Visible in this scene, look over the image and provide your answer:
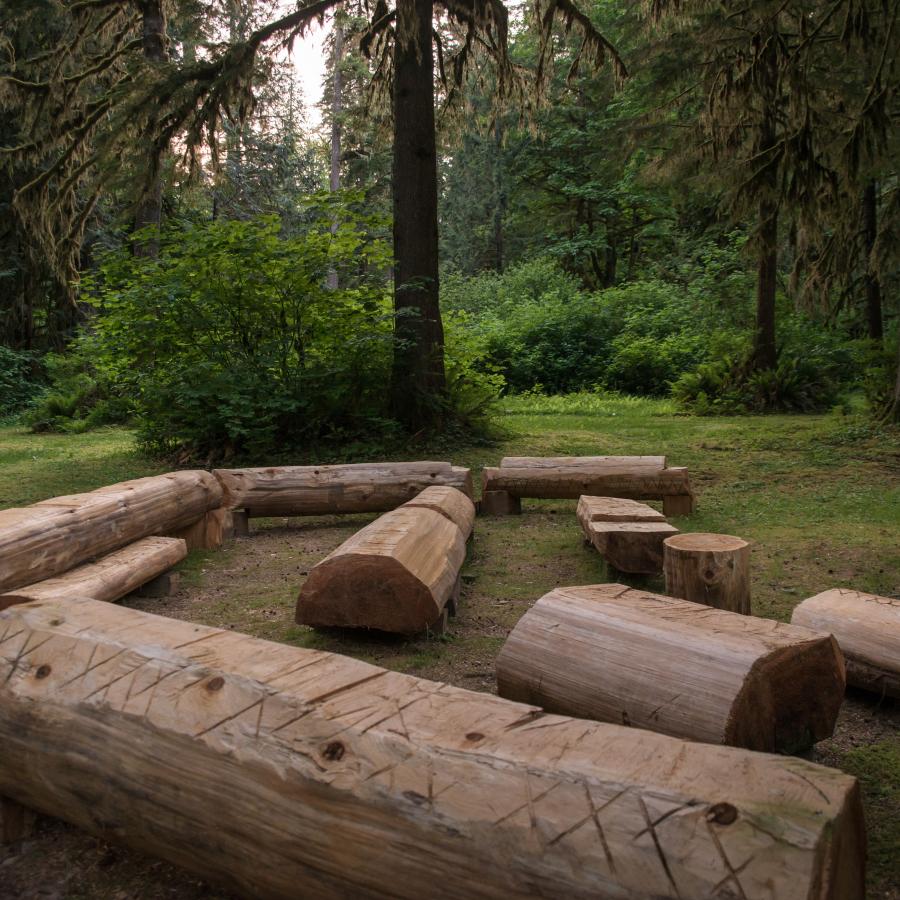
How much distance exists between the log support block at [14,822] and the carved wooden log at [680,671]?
168cm

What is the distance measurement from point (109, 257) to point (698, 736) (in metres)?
9.75

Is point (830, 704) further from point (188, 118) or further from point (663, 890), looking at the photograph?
point (188, 118)

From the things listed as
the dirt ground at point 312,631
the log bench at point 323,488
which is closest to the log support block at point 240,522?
the log bench at point 323,488

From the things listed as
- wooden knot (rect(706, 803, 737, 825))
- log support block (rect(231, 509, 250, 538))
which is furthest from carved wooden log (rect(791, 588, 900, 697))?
log support block (rect(231, 509, 250, 538))

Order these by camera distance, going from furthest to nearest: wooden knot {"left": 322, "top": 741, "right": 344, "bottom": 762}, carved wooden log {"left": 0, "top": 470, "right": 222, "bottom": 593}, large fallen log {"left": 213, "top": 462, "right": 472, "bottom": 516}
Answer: large fallen log {"left": 213, "top": 462, "right": 472, "bottom": 516} < carved wooden log {"left": 0, "top": 470, "right": 222, "bottom": 593} < wooden knot {"left": 322, "top": 741, "right": 344, "bottom": 762}

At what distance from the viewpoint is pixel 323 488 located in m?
7.07

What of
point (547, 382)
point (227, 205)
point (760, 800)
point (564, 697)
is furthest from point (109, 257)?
point (227, 205)

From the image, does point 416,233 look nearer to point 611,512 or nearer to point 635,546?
point 611,512

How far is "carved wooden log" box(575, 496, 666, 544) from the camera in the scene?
5.58 metres

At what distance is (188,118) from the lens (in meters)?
10.7

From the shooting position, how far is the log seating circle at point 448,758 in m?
1.66

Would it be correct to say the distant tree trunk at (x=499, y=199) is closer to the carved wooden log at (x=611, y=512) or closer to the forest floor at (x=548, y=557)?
the forest floor at (x=548, y=557)

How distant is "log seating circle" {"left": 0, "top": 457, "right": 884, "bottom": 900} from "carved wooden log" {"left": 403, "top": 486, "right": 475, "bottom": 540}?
2.29m

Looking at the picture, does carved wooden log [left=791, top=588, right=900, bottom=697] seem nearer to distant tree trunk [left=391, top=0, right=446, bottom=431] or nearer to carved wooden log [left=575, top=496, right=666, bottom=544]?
carved wooden log [left=575, top=496, right=666, bottom=544]
